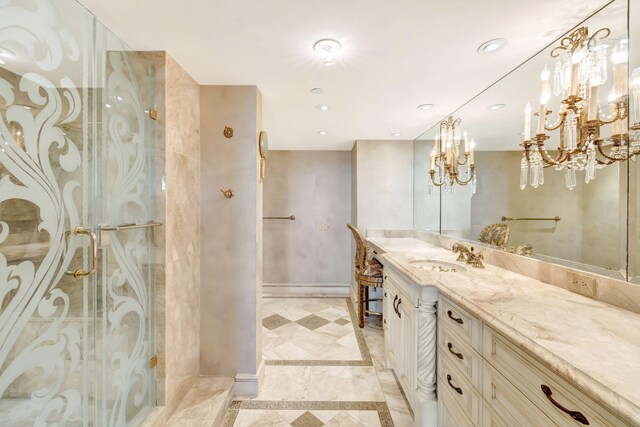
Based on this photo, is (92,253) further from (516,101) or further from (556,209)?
(516,101)

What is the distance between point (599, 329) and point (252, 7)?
188cm

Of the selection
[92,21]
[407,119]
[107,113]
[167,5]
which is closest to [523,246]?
[407,119]

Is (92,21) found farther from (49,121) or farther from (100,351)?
(100,351)

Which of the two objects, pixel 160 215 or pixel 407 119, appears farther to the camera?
pixel 407 119

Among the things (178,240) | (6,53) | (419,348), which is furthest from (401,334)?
(6,53)

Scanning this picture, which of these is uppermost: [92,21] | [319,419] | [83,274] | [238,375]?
[92,21]

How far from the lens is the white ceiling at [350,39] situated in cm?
Answer: 114

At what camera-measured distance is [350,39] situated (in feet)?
4.42

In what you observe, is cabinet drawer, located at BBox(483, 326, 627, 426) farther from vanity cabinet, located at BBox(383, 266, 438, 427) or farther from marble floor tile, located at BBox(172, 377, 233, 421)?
marble floor tile, located at BBox(172, 377, 233, 421)

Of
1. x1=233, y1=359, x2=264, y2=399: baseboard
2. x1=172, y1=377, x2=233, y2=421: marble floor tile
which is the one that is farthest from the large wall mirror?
x1=172, y1=377, x2=233, y2=421: marble floor tile

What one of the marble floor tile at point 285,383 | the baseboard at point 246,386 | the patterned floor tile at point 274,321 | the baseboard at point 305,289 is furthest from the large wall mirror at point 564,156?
the baseboard at point 305,289

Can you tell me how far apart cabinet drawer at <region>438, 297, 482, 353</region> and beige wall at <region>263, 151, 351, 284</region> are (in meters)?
2.76

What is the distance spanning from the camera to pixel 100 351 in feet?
3.93

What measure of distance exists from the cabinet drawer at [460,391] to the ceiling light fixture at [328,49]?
1829 millimetres
